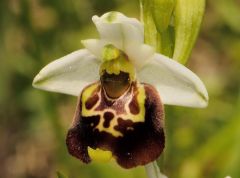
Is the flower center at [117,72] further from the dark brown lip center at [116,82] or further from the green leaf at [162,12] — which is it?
the green leaf at [162,12]

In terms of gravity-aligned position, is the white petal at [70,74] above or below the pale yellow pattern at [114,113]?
above

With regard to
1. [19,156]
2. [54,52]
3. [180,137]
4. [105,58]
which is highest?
[105,58]

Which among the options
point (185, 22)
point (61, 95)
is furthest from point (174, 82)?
point (61, 95)

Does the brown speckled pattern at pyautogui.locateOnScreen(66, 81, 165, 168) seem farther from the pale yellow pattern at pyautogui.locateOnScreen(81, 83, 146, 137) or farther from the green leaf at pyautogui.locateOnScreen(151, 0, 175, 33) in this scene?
the green leaf at pyautogui.locateOnScreen(151, 0, 175, 33)

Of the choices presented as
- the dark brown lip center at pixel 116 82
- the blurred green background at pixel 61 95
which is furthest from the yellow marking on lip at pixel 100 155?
the blurred green background at pixel 61 95

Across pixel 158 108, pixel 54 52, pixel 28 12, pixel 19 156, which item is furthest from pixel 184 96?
pixel 19 156

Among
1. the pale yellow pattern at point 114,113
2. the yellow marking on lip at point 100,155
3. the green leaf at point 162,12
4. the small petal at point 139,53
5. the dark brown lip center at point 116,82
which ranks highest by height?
the green leaf at point 162,12

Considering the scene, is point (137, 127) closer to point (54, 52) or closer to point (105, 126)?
point (105, 126)

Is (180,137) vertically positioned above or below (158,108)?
below

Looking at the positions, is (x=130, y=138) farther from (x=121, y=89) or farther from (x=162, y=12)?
(x=162, y=12)
